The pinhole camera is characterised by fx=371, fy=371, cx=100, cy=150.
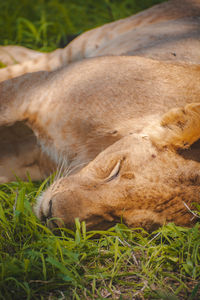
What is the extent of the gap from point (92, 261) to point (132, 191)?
0.48 metres

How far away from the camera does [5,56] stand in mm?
4262

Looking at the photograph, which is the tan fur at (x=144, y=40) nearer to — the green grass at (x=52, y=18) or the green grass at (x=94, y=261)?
the green grass at (x=52, y=18)

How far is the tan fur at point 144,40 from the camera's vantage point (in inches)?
114

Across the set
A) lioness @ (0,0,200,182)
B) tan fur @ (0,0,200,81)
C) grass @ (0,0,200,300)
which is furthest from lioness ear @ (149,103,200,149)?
tan fur @ (0,0,200,81)

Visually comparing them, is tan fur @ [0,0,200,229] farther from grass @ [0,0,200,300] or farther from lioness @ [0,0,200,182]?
grass @ [0,0,200,300]

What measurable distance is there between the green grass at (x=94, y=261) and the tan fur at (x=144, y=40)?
137 centimetres

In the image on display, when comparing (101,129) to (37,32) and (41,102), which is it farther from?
(37,32)

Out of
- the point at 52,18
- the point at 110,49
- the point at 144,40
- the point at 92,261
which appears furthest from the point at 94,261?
the point at 52,18

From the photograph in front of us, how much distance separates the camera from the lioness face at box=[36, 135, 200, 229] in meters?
2.03

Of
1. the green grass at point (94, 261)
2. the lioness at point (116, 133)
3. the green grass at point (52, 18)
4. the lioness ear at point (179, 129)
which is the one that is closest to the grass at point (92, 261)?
the green grass at point (94, 261)

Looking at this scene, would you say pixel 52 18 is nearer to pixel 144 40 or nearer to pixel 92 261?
pixel 144 40

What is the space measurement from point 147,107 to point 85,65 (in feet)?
2.24

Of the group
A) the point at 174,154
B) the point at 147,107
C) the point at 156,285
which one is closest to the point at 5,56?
the point at 147,107

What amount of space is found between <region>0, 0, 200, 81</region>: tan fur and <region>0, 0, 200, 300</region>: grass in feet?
4.48
